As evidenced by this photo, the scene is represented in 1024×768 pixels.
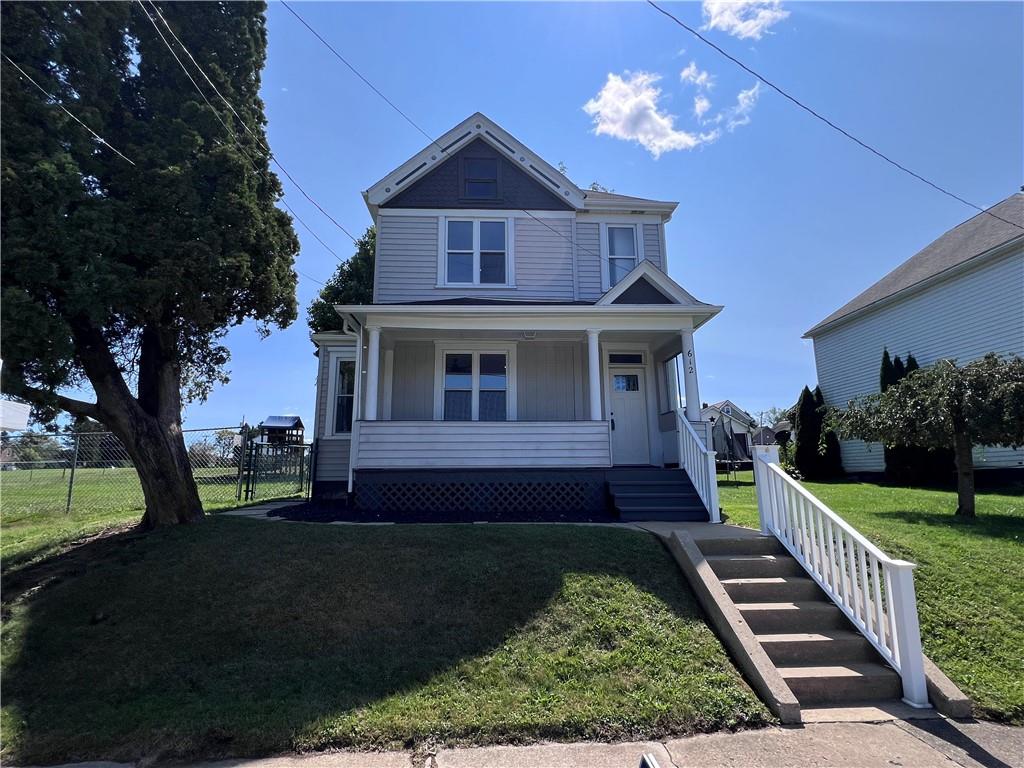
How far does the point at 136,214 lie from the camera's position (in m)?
6.98

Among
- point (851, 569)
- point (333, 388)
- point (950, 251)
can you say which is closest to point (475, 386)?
point (333, 388)

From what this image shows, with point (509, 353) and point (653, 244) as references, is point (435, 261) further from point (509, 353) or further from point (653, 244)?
point (653, 244)

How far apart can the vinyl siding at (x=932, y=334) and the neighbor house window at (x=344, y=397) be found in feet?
52.4

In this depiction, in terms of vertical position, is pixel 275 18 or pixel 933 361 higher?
pixel 275 18

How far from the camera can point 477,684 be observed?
3.86m

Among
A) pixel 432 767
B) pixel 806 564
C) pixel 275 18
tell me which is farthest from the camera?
pixel 275 18

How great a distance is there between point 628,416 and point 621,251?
13.3 feet

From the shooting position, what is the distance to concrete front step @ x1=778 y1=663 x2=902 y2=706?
155 inches

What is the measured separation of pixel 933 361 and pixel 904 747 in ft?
49.8

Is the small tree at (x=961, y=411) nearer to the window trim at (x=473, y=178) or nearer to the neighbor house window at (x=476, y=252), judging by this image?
the neighbor house window at (x=476, y=252)

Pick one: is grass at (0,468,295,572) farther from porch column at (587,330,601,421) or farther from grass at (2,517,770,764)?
porch column at (587,330,601,421)

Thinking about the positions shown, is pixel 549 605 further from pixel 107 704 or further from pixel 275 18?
pixel 275 18

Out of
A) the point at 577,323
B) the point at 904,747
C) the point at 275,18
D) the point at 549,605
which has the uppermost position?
the point at 275,18

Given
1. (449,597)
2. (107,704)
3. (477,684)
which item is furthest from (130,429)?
(477,684)
